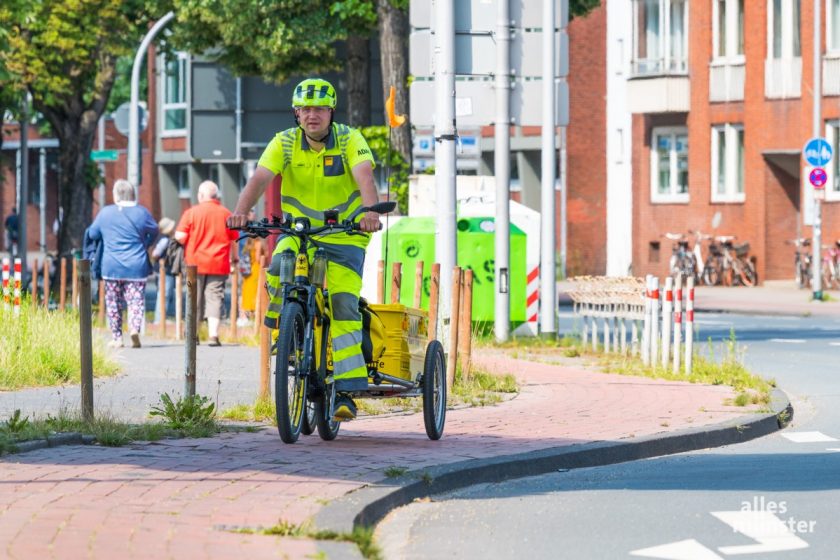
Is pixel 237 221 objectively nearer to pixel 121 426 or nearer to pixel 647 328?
pixel 121 426

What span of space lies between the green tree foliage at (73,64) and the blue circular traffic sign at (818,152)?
41.4 ft

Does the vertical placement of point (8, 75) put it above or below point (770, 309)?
above

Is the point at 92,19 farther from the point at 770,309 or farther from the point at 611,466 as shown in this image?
the point at 611,466

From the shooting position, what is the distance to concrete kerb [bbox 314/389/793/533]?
789cm

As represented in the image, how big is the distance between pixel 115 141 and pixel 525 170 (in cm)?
3469

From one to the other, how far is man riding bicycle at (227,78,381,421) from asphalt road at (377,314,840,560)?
50.6 inches

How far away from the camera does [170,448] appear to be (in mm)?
9992

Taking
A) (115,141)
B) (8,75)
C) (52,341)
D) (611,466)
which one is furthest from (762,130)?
(115,141)

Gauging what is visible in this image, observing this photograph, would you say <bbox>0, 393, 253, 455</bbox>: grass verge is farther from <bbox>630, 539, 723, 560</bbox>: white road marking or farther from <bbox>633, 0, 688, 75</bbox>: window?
<bbox>633, 0, 688, 75</bbox>: window

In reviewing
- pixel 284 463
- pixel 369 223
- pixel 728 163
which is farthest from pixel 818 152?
pixel 284 463

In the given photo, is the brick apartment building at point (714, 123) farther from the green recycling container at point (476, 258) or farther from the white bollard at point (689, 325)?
the white bollard at point (689, 325)

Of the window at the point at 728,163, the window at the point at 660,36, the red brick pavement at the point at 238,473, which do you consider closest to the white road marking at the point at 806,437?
the red brick pavement at the point at 238,473

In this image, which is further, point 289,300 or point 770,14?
point 770,14

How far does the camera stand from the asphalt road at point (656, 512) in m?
7.54
